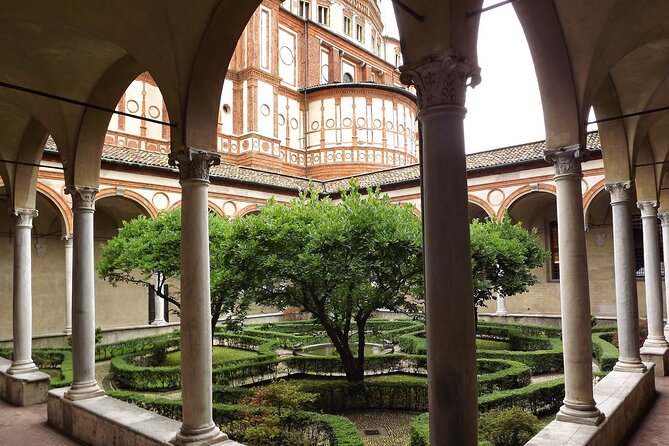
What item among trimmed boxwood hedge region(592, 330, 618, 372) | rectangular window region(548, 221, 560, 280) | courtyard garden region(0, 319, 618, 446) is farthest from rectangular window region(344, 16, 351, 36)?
trimmed boxwood hedge region(592, 330, 618, 372)

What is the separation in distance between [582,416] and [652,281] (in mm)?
6630

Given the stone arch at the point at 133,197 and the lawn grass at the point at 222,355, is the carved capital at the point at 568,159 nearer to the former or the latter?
the lawn grass at the point at 222,355

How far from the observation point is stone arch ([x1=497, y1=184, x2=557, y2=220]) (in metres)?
18.4

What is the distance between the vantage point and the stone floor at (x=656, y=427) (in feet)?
21.6

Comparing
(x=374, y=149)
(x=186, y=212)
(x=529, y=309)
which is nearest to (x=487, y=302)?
(x=529, y=309)

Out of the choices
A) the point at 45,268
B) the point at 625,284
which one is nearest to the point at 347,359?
the point at 625,284

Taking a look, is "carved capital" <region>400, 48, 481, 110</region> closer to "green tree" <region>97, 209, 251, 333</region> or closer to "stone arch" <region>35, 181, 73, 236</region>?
"green tree" <region>97, 209, 251, 333</region>

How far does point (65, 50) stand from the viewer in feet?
21.6

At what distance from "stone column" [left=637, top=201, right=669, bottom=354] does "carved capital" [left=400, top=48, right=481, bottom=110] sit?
907 centimetres

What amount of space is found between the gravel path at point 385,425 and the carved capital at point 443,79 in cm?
573

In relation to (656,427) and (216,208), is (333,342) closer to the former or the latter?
(656,427)

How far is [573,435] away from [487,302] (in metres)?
18.6

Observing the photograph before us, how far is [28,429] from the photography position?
783cm

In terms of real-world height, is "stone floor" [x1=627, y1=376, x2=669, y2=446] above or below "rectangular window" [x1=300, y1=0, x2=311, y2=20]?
below
